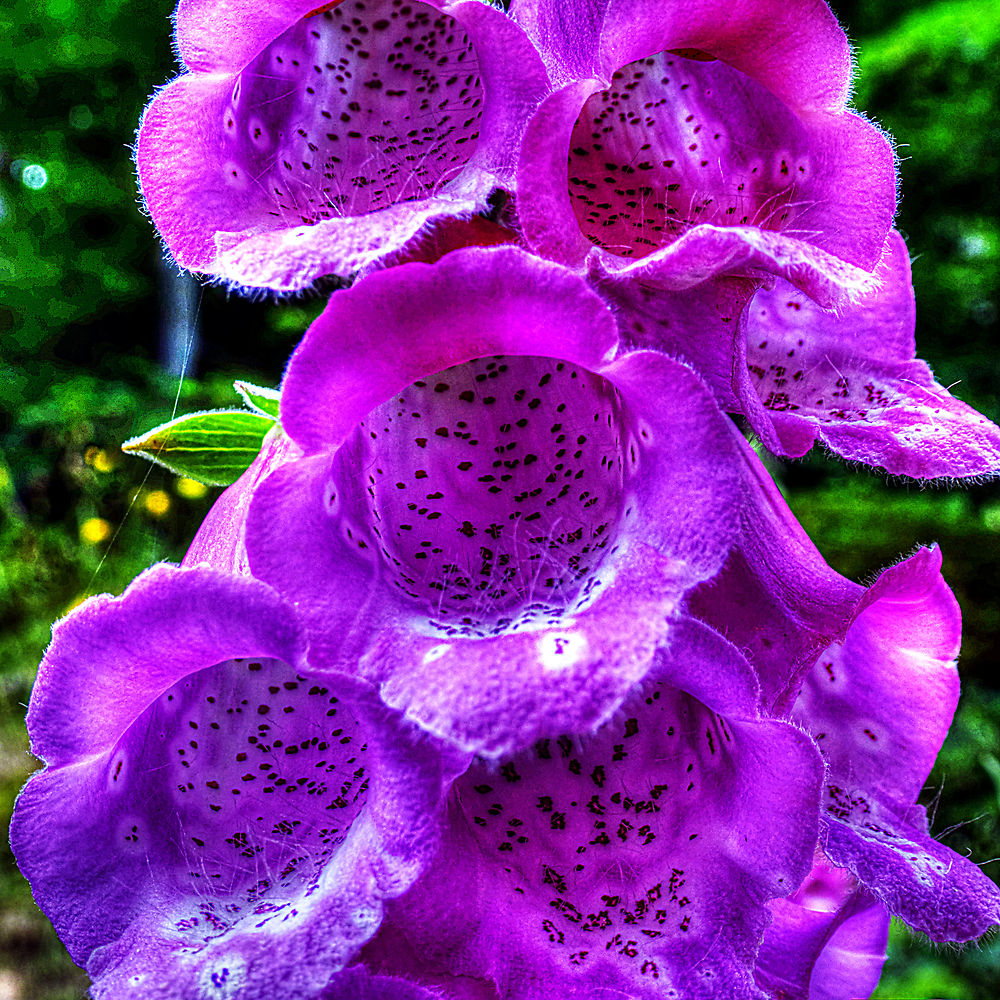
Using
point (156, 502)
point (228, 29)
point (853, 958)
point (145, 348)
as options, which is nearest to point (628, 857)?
point (853, 958)

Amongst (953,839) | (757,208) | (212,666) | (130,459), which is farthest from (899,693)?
(130,459)

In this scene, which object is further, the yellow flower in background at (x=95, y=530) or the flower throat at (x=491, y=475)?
the yellow flower in background at (x=95, y=530)

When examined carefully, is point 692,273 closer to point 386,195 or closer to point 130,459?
point 386,195

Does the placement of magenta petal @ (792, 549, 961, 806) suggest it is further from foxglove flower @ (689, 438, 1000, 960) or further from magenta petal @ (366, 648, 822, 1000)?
magenta petal @ (366, 648, 822, 1000)

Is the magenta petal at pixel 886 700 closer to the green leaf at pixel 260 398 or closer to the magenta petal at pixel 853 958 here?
the magenta petal at pixel 853 958

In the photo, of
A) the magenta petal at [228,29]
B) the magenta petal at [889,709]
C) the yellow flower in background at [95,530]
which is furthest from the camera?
the yellow flower in background at [95,530]

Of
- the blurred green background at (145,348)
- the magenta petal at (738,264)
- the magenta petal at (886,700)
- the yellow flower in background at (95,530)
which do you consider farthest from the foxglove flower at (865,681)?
the yellow flower in background at (95,530)
